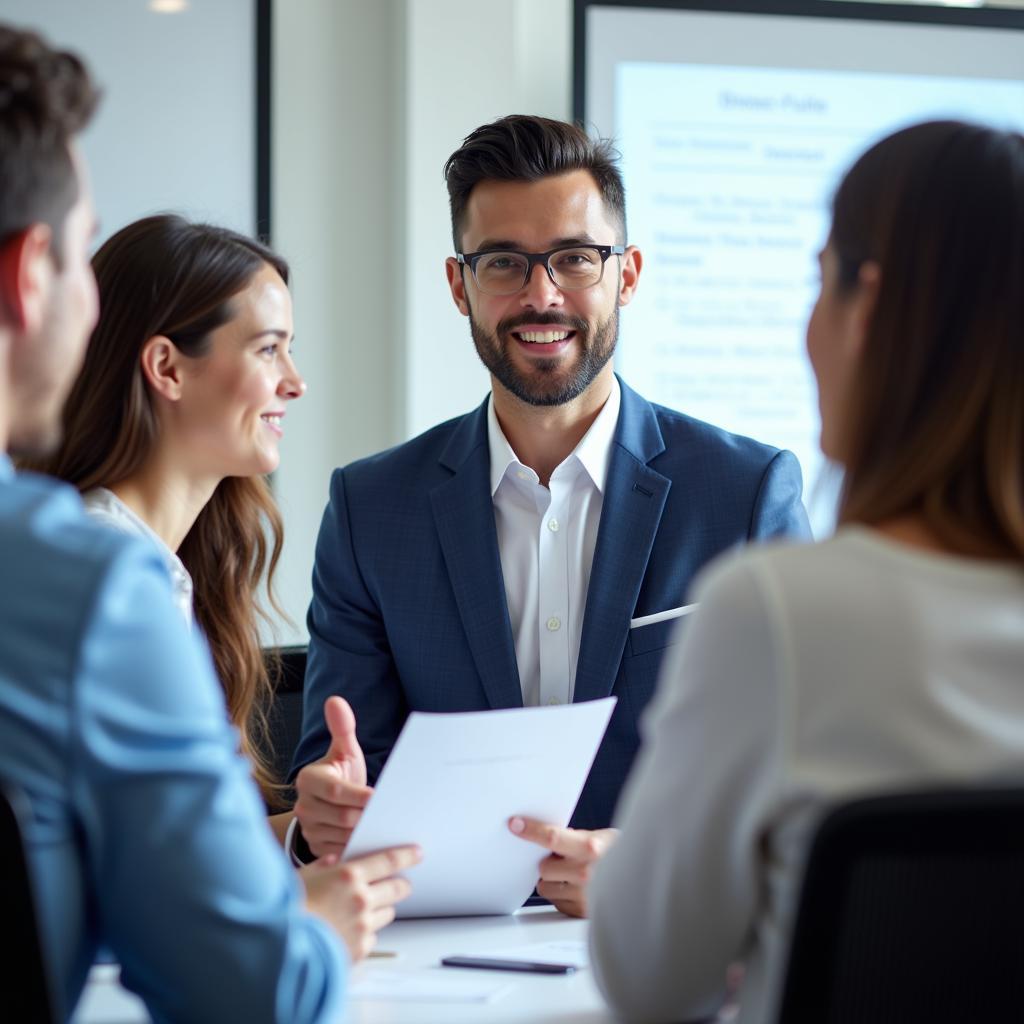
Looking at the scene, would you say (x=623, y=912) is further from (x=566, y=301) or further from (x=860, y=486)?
(x=566, y=301)

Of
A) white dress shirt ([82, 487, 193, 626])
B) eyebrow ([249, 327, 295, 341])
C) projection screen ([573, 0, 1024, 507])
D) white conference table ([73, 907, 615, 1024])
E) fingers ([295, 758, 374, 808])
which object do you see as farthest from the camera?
projection screen ([573, 0, 1024, 507])

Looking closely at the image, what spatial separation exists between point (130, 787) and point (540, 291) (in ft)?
5.35

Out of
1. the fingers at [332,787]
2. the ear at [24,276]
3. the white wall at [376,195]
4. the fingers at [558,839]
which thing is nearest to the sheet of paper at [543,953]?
the fingers at [558,839]

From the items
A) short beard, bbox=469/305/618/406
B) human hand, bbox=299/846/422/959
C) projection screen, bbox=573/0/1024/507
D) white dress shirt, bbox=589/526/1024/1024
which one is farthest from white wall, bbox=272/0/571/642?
white dress shirt, bbox=589/526/1024/1024

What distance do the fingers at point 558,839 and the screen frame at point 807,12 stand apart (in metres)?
2.36

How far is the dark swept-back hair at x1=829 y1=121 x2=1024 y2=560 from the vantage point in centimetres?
A: 100

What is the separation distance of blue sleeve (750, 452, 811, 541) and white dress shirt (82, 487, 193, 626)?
3.09 ft

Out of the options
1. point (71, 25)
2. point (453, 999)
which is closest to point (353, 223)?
point (71, 25)

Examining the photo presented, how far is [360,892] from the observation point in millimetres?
1377

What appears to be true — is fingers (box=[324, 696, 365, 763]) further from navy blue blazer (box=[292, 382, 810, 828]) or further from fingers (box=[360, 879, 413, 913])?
navy blue blazer (box=[292, 382, 810, 828])

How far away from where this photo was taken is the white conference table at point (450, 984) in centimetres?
122

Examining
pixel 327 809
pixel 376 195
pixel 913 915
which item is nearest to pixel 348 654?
pixel 327 809

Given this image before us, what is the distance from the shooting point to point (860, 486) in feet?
3.48

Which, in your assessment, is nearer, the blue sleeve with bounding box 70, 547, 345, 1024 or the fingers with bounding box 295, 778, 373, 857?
the blue sleeve with bounding box 70, 547, 345, 1024
